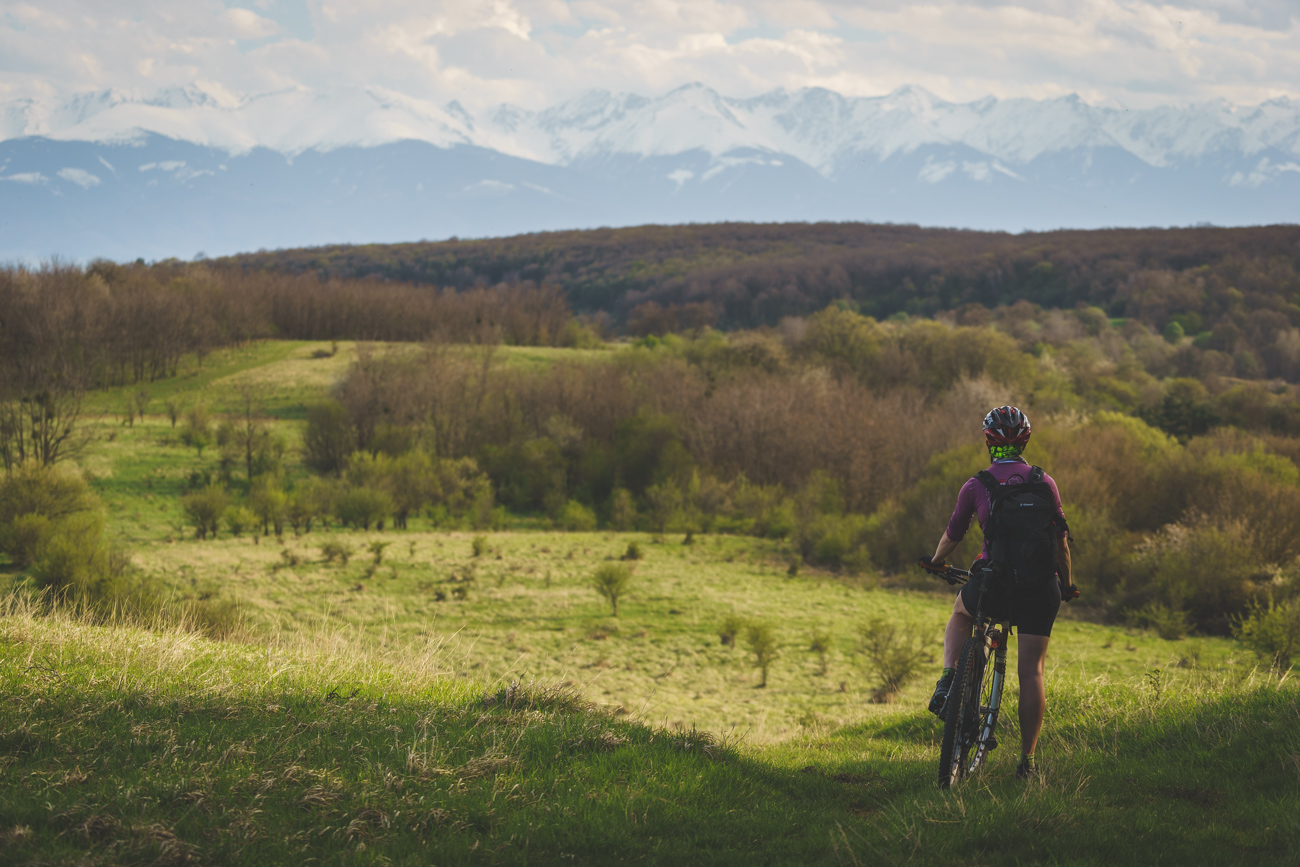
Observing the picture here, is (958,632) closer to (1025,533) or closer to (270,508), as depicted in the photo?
(1025,533)

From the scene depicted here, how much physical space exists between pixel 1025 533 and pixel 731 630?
16114mm

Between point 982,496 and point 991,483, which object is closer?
point 991,483

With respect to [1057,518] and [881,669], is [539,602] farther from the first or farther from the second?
[1057,518]

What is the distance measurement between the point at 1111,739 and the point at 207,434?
5435 centimetres

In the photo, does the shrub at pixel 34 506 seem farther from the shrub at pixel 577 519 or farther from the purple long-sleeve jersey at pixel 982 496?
the purple long-sleeve jersey at pixel 982 496

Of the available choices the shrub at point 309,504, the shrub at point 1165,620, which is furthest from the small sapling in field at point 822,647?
the shrub at point 309,504

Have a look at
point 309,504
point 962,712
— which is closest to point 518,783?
point 962,712

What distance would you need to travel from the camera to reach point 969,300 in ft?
334

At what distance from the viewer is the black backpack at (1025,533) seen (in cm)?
517

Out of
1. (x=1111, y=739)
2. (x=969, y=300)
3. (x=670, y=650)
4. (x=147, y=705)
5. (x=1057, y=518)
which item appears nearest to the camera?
(x=1057, y=518)

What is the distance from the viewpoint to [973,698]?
5410 mm

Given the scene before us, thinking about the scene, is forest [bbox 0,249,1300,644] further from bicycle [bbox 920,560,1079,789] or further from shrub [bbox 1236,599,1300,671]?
bicycle [bbox 920,560,1079,789]

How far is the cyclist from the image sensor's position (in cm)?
527

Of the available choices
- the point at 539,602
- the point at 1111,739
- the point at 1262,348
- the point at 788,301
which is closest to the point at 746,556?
the point at 539,602
